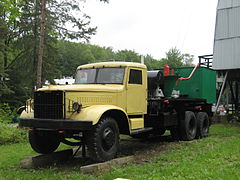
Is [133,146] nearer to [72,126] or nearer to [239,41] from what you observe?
[72,126]

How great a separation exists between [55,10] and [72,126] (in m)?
9.96

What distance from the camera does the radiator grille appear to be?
6.82 meters

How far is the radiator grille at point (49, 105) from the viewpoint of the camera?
6816 millimetres

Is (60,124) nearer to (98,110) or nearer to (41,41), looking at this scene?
(98,110)

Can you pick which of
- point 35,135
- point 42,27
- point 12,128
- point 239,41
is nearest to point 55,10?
point 42,27

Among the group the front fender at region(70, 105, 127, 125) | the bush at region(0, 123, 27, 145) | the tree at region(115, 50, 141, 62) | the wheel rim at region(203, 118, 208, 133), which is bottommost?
the bush at region(0, 123, 27, 145)

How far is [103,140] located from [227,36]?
12.8 metres

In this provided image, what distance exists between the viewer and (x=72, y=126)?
257 inches

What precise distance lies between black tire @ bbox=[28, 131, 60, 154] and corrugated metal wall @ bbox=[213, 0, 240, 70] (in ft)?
40.0

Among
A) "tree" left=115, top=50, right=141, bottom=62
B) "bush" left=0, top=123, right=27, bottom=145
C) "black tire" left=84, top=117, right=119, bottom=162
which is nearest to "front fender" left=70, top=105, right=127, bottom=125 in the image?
"black tire" left=84, top=117, right=119, bottom=162

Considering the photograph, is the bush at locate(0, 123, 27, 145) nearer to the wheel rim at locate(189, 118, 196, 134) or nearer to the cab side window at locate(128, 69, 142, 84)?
the cab side window at locate(128, 69, 142, 84)

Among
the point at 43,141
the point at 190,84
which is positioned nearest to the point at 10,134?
the point at 43,141

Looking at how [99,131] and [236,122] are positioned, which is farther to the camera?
[236,122]

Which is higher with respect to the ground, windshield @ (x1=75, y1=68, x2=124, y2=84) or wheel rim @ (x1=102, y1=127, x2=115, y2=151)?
windshield @ (x1=75, y1=68, x2=124, y2=84)
